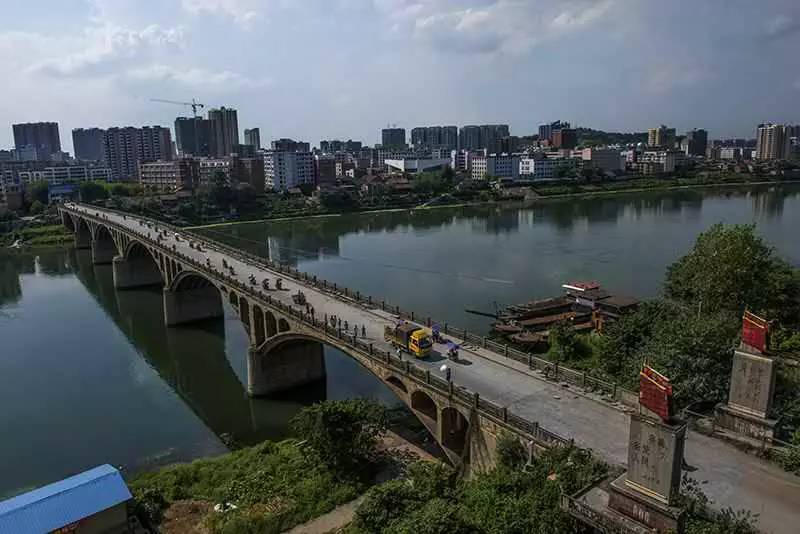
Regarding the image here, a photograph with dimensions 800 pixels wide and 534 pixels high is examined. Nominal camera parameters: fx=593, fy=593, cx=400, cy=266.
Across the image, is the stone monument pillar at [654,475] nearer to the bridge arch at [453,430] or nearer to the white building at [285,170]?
the bridge arch at [453,430]

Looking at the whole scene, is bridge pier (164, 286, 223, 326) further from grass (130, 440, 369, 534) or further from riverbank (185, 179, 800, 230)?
riverbank (185, 179, 800, 230)

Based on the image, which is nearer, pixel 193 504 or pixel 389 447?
pixel 193 504

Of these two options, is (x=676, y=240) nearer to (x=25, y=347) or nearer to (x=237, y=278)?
(x=237, y=278)

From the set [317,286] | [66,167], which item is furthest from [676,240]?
[66,167]

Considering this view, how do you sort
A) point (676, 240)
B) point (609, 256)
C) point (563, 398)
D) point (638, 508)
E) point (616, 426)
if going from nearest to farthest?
point (638, 508)
point (616, 426)
point (563, 398)
point (609, 256)
point (676, 240)

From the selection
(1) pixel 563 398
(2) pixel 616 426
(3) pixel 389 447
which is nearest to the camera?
(2) pixel 616 426

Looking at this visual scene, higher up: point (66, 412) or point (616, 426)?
point (616, 426)
